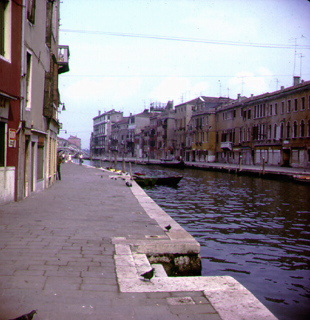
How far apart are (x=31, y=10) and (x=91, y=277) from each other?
1040 centimetres

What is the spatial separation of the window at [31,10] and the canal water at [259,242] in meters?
8.24

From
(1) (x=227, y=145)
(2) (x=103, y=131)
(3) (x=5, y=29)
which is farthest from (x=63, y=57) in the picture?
(2) (x=103, y=131)

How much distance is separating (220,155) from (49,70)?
52.1 m

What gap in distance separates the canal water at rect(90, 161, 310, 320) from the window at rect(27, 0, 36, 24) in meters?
8.24

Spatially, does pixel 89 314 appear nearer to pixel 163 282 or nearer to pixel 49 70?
pixel 163 282

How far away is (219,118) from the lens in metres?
66.6

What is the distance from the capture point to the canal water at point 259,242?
6.70 metres

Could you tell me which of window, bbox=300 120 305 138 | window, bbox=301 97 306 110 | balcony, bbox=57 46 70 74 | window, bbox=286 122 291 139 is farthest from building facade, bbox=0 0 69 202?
window, bbox=286 122 291 139

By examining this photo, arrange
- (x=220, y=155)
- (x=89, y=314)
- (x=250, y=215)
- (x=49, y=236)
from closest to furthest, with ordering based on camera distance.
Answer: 1. (x=89, y=314)
2. (x=49, y=236)
3. (x=250, y=215)
4. (x=220, y=155)

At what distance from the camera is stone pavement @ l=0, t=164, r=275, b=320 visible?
3.84 meters

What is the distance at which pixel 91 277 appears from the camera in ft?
15.7

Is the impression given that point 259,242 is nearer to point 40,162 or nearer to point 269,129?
point 40,162

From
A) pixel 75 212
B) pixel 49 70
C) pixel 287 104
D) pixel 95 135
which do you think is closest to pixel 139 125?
pixel 95 135

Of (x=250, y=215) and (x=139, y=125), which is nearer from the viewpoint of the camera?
(x=250, y=215)
